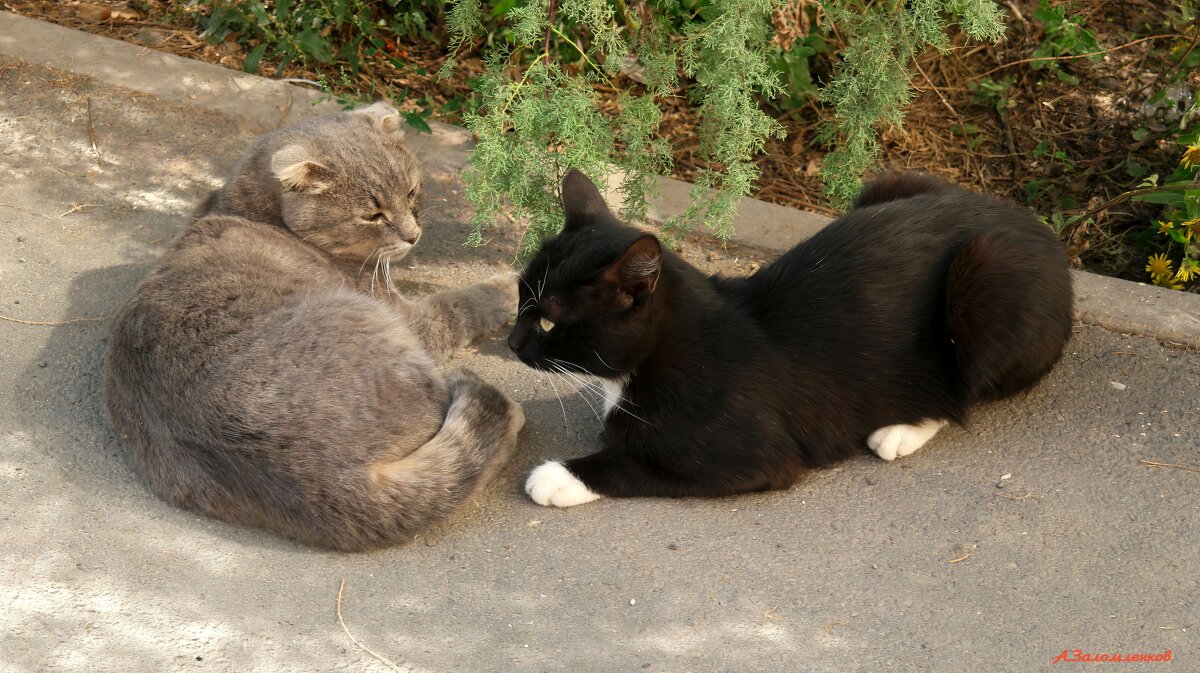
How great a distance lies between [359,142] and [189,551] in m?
1.84

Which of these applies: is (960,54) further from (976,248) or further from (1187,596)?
(1187,596)

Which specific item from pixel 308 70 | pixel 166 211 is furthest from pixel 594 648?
pixel 308 70

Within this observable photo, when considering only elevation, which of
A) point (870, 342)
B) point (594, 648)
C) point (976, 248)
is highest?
point (976, 248)

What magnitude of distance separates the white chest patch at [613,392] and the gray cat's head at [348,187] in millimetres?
1297

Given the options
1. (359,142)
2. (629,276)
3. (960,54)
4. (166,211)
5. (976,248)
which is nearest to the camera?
(629,276)

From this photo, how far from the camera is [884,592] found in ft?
10.0

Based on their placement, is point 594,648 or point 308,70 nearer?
point 594,648

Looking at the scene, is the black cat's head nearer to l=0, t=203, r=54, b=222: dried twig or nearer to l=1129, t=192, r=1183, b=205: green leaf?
l=1129, t=192, r=1183, b=205: green leaf

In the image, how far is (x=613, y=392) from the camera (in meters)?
3.57

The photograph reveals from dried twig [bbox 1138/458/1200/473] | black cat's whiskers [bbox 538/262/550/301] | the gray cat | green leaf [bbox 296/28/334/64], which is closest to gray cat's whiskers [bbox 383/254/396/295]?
the gray cat

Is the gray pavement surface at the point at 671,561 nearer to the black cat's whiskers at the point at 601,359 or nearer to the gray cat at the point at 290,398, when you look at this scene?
the gray cat at the point at 290,398

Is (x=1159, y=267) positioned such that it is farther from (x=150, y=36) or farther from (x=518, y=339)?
(x=150, y=36)

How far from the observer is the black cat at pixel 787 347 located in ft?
11.2

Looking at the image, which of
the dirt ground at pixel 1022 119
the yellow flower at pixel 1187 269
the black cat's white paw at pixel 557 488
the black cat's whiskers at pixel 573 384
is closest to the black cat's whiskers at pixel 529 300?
the black cat's whiskers at pixel 573 384
